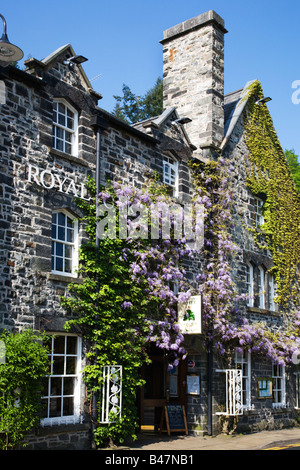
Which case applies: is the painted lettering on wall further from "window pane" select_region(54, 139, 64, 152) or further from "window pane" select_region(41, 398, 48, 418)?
"window pane" select_region(41, 398, 48, 418)

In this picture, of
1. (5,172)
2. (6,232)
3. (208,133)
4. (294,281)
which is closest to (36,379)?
(6,232)

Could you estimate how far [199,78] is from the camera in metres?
19.9

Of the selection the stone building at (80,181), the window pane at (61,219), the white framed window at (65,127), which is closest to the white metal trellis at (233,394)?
the stone building at (80,181)

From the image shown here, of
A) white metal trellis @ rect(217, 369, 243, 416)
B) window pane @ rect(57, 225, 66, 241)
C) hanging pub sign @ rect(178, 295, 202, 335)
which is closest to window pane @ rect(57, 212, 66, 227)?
window pane @ rect(57, 225, 66, 241)

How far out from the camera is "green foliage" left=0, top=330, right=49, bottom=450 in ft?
34.4

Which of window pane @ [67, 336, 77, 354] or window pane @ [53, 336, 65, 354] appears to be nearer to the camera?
window pane @ [53, 336, 65, 354]

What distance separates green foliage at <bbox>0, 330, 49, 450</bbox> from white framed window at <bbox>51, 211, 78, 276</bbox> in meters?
2.15

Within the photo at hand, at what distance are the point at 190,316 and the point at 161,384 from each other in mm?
2710

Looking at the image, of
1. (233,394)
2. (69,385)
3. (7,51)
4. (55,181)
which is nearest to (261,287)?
(233,394)

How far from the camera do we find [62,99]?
1380 centimetres

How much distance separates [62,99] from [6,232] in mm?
3891

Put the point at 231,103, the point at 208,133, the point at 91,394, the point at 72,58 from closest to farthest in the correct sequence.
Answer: the point at 91,394
the point at 72,58
the point at 208,133
the point at 231,103
